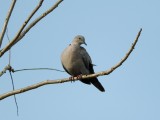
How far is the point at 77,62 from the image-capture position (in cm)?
877

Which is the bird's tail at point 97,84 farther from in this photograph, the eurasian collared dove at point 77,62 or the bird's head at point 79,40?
the bird's head at point 79,40

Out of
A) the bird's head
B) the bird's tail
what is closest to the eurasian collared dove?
the bird's tail

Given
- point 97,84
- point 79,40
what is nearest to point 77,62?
point 97,84

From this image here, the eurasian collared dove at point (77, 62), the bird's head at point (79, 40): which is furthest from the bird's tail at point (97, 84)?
the bird's head at point (79, 40)

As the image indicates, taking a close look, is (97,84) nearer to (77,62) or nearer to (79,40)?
(77,62)

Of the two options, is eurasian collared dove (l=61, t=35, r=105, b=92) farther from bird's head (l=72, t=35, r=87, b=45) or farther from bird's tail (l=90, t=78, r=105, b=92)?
bird's head (l=72, t=35, r=87, b=45)

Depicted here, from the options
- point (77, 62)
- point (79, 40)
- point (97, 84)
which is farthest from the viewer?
point (79, 40)

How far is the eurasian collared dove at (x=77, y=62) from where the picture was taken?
874 cm

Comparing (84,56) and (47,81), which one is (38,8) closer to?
(47,81)

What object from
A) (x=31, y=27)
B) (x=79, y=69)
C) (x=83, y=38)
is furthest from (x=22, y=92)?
(x=83, y=38)

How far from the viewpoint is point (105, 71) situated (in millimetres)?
3805

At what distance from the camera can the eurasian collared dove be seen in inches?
344

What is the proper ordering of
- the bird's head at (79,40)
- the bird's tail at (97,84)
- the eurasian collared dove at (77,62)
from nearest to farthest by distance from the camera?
the bird's tail at (97,84) → the eurasian collared dove at (77,62) → the bird's head at (79,40)

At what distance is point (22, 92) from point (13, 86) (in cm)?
53
